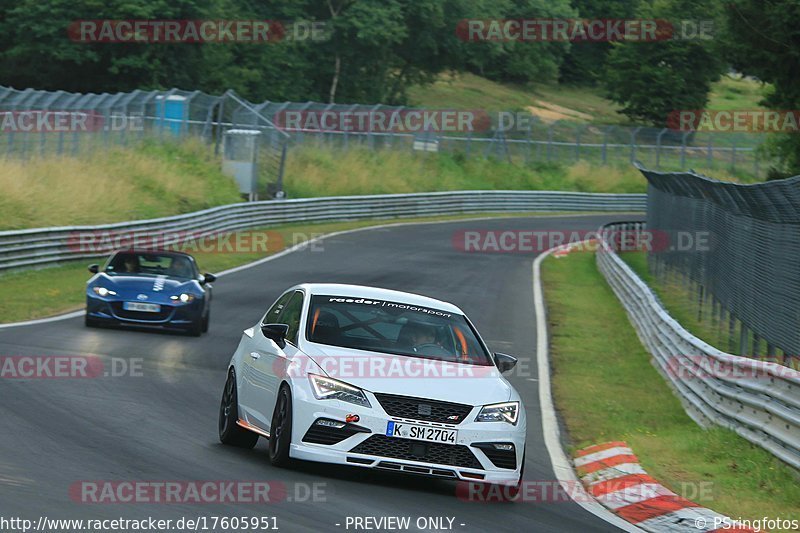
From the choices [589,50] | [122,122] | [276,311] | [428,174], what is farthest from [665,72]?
[276,311]

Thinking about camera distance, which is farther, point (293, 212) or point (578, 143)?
point (578, 143)

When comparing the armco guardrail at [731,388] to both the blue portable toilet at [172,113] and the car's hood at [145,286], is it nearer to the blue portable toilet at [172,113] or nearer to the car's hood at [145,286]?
the car's hood at [145,286]

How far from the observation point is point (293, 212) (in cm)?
4603

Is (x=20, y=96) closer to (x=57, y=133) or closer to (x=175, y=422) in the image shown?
(x=57, y=133)

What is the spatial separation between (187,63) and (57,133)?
29.3 metres

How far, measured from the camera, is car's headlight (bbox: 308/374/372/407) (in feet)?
31.1

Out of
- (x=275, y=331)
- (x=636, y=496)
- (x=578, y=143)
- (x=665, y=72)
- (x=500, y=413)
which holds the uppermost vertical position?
(x=665, y=72)

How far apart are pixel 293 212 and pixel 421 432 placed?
36.9m

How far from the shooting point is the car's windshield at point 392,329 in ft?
34.1
